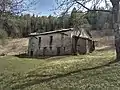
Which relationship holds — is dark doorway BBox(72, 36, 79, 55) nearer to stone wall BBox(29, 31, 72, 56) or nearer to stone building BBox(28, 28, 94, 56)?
stone building BBox(28, 28, 94, 56)

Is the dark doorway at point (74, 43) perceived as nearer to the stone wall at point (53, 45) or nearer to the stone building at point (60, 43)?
the stone building at point (60, 43)

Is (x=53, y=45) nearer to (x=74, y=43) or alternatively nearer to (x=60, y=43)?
(x=60, y=43)

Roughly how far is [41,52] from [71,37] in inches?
328

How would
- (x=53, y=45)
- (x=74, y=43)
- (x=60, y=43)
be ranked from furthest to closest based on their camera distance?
(x=53, y=45)
(x=60, y=43)
(x=74, y=43)

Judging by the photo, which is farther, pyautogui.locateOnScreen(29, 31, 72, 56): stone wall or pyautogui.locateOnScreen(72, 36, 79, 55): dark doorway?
pyautogui.locateOnScreen(29, 31, 72, 56): stone wall

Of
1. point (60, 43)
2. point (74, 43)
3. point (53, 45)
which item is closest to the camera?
point (74, 43)

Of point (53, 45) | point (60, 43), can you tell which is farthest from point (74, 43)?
point (53, 45)

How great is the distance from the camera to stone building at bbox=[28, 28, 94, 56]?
50812 mm

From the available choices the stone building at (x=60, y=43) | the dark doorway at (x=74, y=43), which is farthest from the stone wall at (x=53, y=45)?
the dark doorway at (x=74, y=43)

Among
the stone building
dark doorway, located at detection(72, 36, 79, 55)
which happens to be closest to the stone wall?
the stone building

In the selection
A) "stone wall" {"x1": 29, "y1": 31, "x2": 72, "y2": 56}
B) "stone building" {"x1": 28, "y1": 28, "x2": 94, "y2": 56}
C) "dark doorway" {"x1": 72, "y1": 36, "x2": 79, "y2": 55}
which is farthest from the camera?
"stone wall" {"x1": 29, "y1": 31, "x2": 72, "y2": 56}

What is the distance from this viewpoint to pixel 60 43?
171 ft

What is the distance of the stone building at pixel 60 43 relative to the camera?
50812 millimetres

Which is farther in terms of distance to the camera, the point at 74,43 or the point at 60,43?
the point at 60,43
